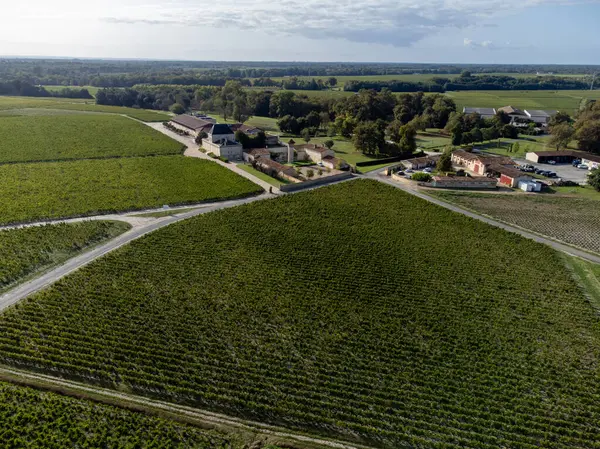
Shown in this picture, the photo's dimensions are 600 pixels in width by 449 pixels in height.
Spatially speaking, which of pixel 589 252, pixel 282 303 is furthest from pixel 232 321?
pixel 589 252

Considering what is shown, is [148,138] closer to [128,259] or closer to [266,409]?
[128,259]

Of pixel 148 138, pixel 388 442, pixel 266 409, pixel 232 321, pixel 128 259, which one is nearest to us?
pixel 388 442

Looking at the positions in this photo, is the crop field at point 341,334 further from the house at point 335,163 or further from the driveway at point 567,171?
the driveway at point 567,171

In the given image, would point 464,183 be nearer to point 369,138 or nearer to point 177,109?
point 369,138

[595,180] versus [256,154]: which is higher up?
[256,154]

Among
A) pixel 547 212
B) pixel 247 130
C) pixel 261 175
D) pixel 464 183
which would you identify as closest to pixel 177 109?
pixel 247 130

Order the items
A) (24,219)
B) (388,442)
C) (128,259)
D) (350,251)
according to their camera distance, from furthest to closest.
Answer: (24,219)
(350,251)
(128,259)
(388,442)
